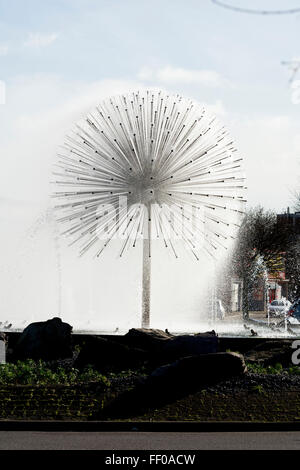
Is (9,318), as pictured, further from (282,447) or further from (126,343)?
(282,447)

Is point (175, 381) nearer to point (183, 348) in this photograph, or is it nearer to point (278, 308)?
point (183, 348)

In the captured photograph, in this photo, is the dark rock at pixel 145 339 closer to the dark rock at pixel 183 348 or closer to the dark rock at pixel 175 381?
the dark rock at pixel 183 348

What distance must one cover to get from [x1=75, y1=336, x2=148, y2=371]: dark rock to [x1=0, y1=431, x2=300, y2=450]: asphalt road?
475cm

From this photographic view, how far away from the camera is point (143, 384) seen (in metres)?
15.0

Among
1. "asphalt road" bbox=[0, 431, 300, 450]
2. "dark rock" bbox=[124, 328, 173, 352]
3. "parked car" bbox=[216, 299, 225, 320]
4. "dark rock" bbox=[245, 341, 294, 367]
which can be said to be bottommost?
"parked car" bbox=[216, 299, 225, 320]

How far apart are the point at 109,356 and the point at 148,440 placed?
5.92 m

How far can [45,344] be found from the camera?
66.4ft

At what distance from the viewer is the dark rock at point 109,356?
17.9 m

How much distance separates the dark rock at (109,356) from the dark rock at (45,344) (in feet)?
5.38

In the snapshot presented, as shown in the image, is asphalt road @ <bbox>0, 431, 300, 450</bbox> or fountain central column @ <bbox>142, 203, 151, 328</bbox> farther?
fountain central column @ <bbox>142, 203, 151, 328</bbox>

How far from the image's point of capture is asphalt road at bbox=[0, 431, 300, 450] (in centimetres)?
1153

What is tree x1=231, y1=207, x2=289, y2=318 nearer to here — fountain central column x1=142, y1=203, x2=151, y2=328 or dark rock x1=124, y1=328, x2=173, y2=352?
fountain central column x1=142, y1=203, x2=151, y2=328

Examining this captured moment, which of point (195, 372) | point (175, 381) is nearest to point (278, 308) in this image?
point (195, 372)

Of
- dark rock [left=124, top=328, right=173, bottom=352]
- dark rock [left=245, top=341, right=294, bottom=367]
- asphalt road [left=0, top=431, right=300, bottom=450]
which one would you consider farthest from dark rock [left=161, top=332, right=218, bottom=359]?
asphalt road [left=0, top=431, right=300, bottom=450]
